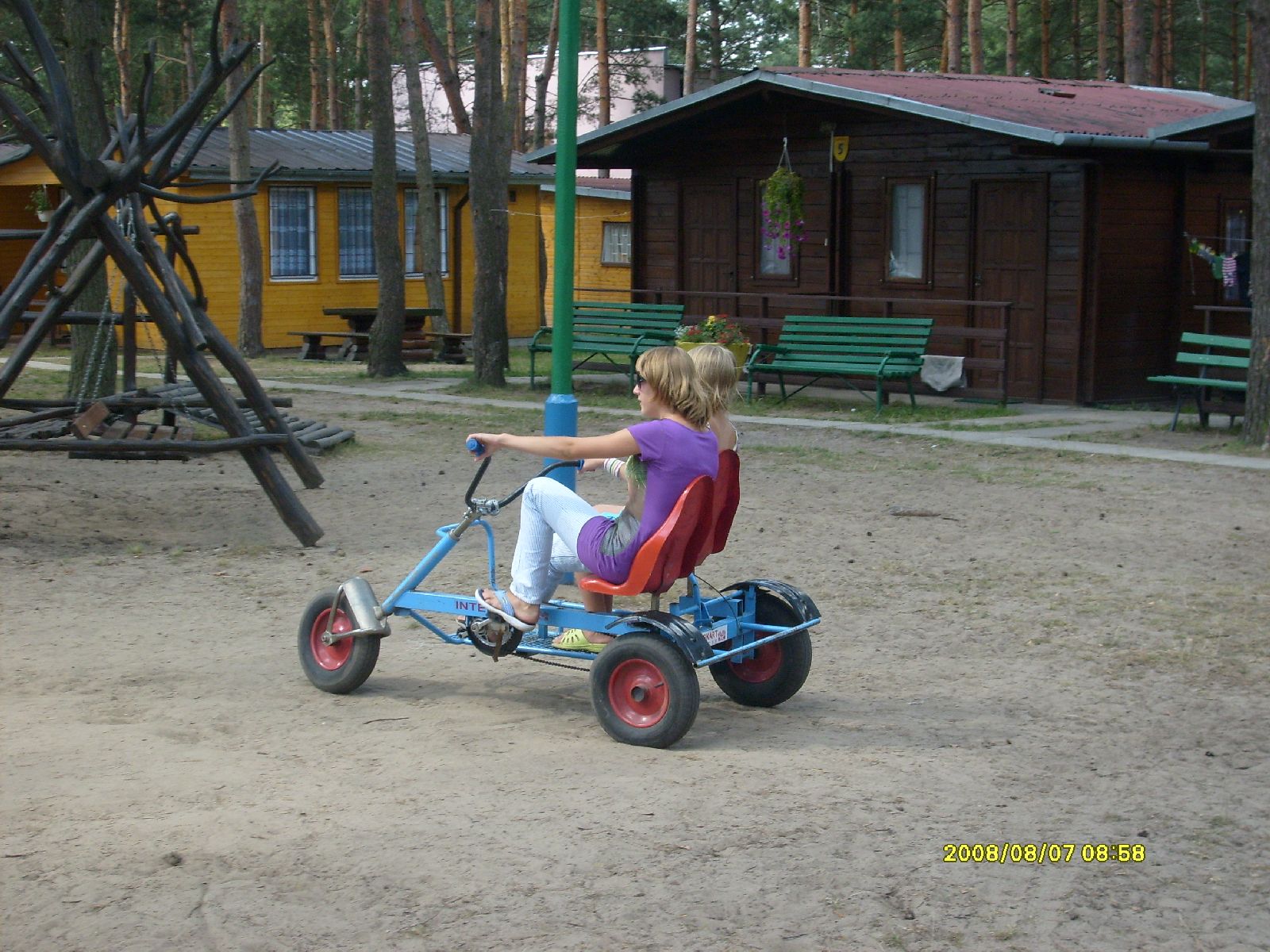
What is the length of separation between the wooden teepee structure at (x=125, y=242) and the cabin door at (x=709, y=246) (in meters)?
12.2

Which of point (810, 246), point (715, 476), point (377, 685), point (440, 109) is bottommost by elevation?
point (377, 685)

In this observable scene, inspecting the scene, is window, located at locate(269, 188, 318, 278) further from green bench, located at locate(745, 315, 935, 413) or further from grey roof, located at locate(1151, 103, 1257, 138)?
grey roof, located at locate(1151, 103, 1257, 138)

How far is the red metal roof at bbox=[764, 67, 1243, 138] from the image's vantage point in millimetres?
18266

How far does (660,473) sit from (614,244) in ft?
103

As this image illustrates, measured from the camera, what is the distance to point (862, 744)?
19.1 ft

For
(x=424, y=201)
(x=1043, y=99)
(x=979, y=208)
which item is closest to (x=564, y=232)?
(x=979, y=208)

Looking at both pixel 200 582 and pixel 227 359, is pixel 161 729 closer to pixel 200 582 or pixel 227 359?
pixel 200 582

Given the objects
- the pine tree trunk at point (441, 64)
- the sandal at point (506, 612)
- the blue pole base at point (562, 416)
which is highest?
the pine tree trunk at point (441, 64)

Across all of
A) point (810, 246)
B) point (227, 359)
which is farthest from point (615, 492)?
point (810, 246)

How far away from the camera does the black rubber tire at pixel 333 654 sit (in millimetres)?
6434

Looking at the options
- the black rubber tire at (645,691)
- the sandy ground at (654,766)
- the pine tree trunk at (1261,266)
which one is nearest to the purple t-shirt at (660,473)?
the black rubber tire at (645,691)

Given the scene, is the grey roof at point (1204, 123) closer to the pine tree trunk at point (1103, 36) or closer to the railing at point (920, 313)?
the railing at point (920, 313)

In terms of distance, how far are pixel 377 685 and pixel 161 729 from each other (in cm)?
105

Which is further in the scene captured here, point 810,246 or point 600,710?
point 810,246
